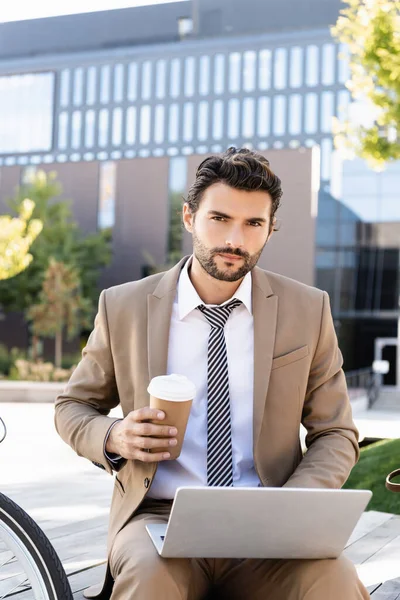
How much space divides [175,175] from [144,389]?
122 ft

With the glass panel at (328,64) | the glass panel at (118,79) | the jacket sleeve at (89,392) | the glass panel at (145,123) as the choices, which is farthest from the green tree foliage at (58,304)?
the glass panel at (118,79)

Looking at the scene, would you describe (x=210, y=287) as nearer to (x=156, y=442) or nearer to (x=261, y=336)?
(x=261, y=336)

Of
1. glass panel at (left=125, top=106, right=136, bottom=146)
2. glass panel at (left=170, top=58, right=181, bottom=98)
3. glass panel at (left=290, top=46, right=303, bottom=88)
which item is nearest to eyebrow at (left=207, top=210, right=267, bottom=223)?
glass panel at (left=290, top=46, right=303, bottom=88)

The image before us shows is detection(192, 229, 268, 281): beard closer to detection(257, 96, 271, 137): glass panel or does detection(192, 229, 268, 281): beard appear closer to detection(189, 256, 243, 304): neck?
detection(189, 256, 243, 304): neck

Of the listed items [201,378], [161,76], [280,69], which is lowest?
[201,378]

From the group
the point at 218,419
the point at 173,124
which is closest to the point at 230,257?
the point at 218,419

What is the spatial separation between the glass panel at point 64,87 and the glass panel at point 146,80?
6.99 m

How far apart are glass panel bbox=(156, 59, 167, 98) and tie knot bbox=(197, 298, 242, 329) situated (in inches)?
2746

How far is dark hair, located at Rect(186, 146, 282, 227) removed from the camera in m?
2.30

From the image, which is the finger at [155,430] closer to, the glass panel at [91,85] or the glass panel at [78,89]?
the glass panel at [91,85]

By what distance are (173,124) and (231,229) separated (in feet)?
226

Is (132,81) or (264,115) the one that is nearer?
(264,115)

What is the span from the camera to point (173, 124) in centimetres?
6956

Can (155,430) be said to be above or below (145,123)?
below
